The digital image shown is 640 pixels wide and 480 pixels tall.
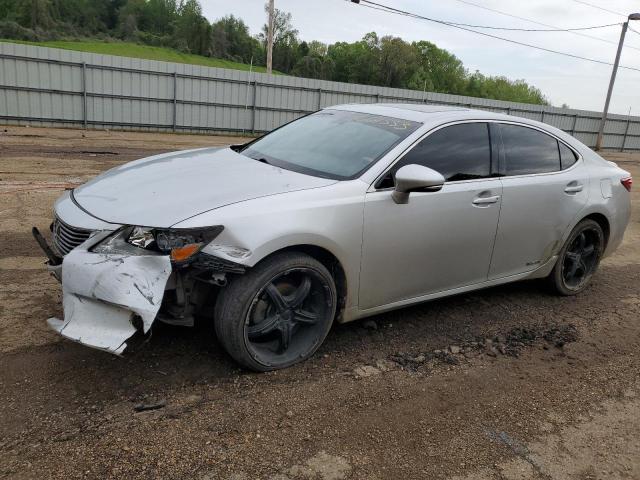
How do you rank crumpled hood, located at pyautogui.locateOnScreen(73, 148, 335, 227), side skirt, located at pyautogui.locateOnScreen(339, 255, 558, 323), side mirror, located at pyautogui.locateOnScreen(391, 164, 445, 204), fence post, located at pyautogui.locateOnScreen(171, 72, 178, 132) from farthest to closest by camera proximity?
fence post, located at pyautogui.locateOnScreen(171, 72, 178, 132) → side skirt, located at pyautogui.locateOnScreen(339, 255, 558, 323) → side mirror, located at pyautogui.locateOnScreen(391, 164, 445, 204) → crumpled hood, located at pyautogui.locateOnScreen(73, 148, 335, 227)

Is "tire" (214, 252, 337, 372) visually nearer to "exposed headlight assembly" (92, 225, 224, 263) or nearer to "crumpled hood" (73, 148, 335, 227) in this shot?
"exposed headlight assembly" (92, 225, 224, 263)

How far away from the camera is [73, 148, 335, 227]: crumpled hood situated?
9.78 ft

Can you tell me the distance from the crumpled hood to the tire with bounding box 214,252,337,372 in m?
0.46

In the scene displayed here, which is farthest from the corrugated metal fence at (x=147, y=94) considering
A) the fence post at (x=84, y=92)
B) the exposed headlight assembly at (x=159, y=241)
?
the exposed headlight assembly at (x=159, y=241)

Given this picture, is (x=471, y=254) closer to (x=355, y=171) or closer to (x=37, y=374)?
(x=355, y=171)

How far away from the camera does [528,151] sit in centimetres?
454

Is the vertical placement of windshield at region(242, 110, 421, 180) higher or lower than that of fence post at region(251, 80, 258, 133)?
higher

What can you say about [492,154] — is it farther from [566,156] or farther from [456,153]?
[566,156]

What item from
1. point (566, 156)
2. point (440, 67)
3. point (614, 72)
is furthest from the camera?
point (440, 67)

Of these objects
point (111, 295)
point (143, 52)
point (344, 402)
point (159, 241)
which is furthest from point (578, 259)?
point (143, 52)

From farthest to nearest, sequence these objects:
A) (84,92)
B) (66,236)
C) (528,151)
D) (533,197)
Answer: (84,92), (528,151), (533,197), (66,236)

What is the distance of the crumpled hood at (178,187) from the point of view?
117 inches

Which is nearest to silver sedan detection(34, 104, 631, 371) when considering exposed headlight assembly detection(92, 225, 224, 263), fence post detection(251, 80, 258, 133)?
exposed headlight assembly detection(92, 225, 224, 263)

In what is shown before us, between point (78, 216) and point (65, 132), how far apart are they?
683 inches
